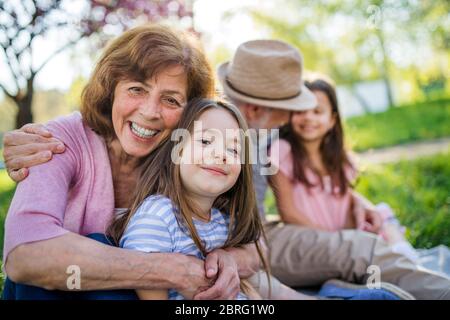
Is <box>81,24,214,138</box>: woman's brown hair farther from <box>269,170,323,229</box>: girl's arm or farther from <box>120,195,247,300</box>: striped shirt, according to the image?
<box>269,170,323,229</box>: girl's arm

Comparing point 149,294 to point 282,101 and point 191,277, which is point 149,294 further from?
point 282,101

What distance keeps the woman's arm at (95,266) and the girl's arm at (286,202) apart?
58.9 inches

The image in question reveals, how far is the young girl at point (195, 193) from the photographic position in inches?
80.4

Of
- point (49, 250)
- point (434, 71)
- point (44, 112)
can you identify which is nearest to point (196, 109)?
point (49, 250)

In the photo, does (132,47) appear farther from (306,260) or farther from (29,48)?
(306,260)

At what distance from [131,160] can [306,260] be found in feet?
4.29

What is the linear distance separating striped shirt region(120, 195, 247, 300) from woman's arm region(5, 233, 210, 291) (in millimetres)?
49

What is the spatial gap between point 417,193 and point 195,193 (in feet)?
12.4

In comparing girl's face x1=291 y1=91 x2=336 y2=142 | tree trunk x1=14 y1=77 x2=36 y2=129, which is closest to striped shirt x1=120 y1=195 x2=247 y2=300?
girl's face x1=291 y1=91 x2=336 y2=142

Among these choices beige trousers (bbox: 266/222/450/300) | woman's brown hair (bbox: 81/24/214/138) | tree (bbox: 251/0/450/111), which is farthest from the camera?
tree (bbox: 251/0/450/111)

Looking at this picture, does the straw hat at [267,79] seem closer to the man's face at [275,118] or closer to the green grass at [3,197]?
the man's face at [275,118]

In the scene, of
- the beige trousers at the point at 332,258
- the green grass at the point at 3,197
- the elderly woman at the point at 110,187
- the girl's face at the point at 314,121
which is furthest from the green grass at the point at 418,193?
the green grass at the point at 3,197

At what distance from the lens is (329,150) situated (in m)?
3.85

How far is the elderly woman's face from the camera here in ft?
7.43
